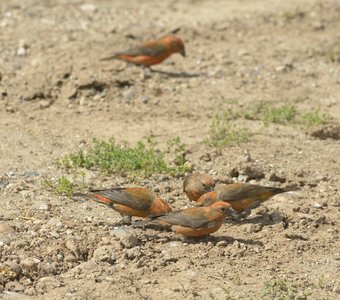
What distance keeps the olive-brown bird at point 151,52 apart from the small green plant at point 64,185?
12.3 ft

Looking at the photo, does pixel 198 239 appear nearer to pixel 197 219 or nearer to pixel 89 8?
pixel 197 219

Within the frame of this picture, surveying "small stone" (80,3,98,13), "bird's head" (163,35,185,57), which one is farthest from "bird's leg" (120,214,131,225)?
"small stone" (80,3,98,13)

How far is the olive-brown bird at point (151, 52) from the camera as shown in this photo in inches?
536

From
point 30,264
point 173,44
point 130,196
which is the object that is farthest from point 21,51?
point 30,264

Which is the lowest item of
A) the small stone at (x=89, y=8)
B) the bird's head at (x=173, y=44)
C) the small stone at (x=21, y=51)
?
the small stone at (x=21, y=51)

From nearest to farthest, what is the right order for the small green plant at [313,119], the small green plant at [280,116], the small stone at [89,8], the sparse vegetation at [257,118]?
the sparse vegetation at [257,118], the small green plant at [313,119], the small green plant at [280,116], the small stone at [89,8]

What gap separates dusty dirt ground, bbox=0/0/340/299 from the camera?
8188 mm

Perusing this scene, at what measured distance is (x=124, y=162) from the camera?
10492 millimetres

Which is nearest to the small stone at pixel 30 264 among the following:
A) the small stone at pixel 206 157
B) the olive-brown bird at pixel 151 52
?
the small stone at pixel 206 157

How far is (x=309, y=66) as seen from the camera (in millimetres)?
14297

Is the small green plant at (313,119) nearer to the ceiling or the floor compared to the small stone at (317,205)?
nearer to the ceiling

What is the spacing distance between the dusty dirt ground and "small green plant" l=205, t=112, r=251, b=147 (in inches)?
4.3

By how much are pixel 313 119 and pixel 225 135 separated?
4.11 feet

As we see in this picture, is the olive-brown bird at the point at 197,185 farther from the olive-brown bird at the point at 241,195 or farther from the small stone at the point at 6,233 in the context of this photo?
the small stone at the point at 6,233
